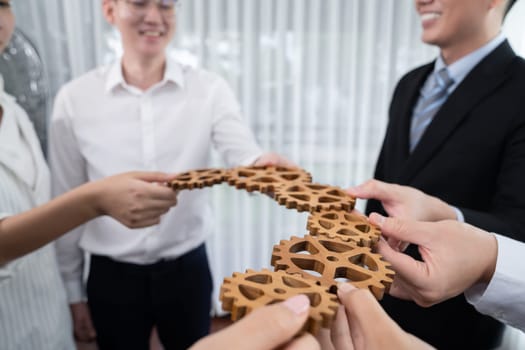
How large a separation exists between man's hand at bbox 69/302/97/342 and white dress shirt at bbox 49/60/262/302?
0.95ft

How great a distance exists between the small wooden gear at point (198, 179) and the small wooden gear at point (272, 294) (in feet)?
1.53

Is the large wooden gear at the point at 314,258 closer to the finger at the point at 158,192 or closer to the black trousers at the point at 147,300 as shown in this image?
the finger at the point at 158,192

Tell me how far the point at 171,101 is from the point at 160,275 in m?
0.58

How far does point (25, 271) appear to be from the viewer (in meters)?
0.98

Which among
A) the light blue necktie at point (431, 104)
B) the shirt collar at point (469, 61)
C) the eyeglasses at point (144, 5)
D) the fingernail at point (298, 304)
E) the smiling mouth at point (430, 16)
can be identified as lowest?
the fingernail at point (298, 304)

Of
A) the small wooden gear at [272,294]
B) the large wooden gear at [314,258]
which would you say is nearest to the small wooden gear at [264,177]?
the large wooden gear at [314,258]

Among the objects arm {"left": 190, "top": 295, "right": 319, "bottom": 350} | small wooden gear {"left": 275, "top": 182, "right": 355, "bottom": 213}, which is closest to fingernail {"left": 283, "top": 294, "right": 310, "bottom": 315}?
arm {"left": 190, "top": 295, "right": 319, "bottom": 350}

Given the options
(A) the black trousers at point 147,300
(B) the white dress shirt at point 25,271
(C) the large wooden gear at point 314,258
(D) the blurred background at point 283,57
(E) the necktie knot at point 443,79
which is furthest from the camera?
(D) the blurred background at point 283,57

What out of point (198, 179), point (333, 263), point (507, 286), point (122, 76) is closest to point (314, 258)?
point (333, 263)

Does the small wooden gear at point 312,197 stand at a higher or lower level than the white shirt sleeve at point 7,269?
higher

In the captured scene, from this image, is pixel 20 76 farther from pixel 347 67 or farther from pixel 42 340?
pixel 347 67

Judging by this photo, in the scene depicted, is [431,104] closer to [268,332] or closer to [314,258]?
[314,258]

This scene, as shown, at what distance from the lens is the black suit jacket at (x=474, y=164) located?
3.01ft

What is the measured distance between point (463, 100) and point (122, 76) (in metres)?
1.04
